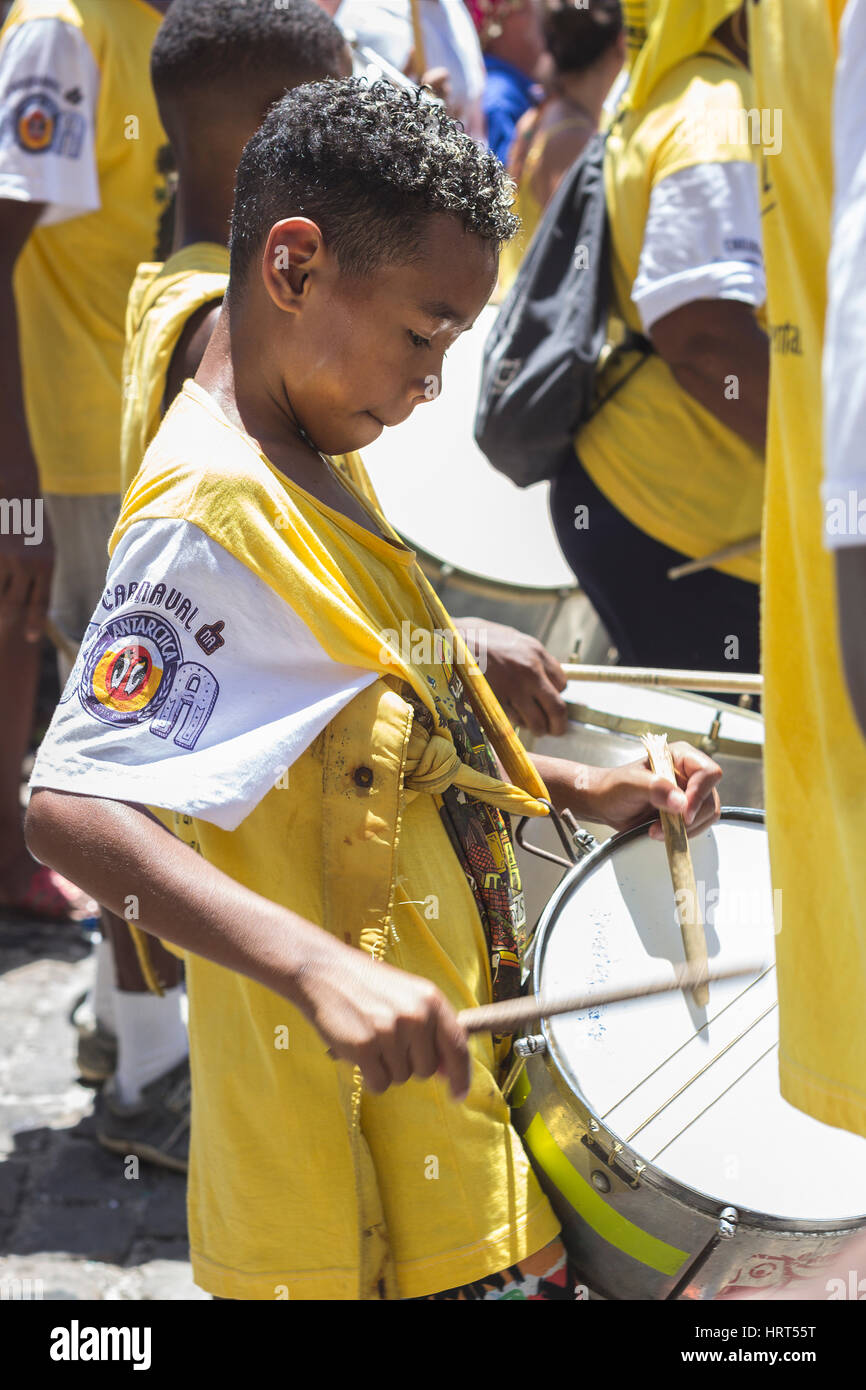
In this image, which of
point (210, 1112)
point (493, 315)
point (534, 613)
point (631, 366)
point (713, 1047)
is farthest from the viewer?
point (493, 315)

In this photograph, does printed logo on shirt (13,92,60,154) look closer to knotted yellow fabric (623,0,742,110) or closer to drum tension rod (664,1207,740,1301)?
knotted yellow fabric (623,0,742,110)

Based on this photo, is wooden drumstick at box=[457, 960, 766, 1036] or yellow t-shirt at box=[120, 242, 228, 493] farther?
yellow t-shirt at box=[120, 242, 228, 493]

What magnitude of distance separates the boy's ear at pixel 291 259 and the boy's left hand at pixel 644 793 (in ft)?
2.24

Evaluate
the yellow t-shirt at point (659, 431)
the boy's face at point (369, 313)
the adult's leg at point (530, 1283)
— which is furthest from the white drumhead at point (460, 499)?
the adult's leg at point (530, 1283)

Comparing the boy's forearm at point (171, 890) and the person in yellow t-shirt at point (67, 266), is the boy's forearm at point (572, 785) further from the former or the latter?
the person in yellow t-shirt at point (67, 266)

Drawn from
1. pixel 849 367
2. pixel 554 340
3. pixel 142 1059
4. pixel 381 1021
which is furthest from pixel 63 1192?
pixel 849 367

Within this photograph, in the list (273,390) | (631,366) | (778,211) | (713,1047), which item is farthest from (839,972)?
(631,366)

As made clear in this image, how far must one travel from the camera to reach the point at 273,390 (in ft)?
4.50

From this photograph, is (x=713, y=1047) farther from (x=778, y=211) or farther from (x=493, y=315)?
(x=493, y=315)

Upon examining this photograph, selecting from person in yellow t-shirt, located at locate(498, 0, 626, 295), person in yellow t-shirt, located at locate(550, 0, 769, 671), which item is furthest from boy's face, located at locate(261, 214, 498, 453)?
person in yellow t-shirt, located at locate(498, 0, 626, 295)

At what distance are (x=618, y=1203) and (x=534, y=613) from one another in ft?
6.01

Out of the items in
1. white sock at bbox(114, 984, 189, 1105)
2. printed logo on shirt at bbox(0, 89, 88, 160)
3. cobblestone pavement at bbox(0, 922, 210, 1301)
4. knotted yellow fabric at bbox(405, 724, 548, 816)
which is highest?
printed logo on shirt at bbox(0, 89, 88, 160)

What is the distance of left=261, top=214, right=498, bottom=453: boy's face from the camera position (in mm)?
1306

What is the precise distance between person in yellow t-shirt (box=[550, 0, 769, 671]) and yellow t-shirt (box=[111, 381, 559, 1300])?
116 centimetres
